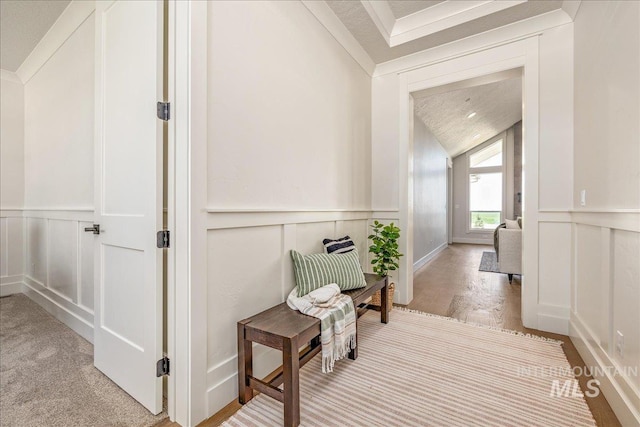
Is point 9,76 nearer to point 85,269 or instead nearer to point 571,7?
point 85,269

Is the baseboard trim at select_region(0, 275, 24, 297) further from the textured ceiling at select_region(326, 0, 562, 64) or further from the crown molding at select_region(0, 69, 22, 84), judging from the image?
the textured ceiling at select_region(326, 0, 562, 64)

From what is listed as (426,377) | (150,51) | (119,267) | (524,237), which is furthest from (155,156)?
(524,237)

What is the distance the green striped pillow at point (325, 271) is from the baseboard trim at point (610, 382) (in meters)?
1.38

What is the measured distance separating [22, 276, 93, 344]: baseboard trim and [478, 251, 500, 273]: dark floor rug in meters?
5.23

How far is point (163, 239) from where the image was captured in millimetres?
1349

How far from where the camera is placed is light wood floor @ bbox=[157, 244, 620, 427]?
1409 millimetres

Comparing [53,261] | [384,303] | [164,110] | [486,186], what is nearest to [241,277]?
[164,110]

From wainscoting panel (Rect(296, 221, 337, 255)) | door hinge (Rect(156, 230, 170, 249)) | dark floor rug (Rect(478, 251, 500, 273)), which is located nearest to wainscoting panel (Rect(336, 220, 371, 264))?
wainscoting panel (Rect(296, 221, 337, 255))

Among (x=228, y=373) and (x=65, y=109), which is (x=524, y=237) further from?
(x=65, y=109)

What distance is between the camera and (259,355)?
164cm

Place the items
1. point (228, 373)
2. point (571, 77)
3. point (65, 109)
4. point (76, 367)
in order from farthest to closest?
1. point (65, 109)
2. point (571, 77)
3. point (76, 367)
4. point (228, 373)

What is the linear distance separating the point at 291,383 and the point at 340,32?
2705 mm

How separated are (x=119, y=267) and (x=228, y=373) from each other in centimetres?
86

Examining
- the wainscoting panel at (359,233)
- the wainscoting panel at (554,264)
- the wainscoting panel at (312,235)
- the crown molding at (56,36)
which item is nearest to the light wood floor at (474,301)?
the wainscoting panel at (554,264)
